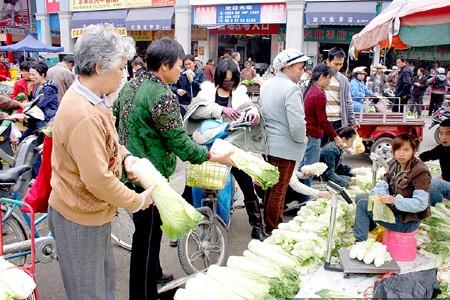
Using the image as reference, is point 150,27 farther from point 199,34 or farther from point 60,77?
point 60,77

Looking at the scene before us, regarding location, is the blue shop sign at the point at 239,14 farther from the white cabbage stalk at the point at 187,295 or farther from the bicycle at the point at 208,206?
the white cabbage stalk at the point at 187,295

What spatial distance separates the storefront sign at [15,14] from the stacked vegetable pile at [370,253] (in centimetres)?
3289

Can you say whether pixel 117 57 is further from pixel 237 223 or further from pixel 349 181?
pixel 349 181

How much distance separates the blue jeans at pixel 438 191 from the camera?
4.26m

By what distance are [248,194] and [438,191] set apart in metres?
1.91

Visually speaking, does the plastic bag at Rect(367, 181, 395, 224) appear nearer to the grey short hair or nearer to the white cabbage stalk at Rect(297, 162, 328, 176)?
the white cabbage stalk at Rect(297, 162, 328, 176)

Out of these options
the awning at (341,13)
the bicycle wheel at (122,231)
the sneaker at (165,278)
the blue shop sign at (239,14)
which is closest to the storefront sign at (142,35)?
the blue shop sign at (239,14)

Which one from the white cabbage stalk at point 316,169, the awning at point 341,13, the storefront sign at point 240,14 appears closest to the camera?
the white cabbage stalk at point 316,169

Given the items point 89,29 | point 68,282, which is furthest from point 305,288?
point 89,29

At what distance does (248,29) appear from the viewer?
21.3 metres

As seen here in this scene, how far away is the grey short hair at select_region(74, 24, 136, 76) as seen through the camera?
2.06 metres

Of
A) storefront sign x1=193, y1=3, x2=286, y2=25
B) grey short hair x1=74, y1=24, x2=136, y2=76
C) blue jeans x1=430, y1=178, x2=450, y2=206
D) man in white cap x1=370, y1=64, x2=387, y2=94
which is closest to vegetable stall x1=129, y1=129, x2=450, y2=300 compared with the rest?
blue jeans x1=430, y1=178, x2=450, y2=206

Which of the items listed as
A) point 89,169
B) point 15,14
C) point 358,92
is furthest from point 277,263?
point 15,14

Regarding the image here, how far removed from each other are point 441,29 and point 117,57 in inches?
120
